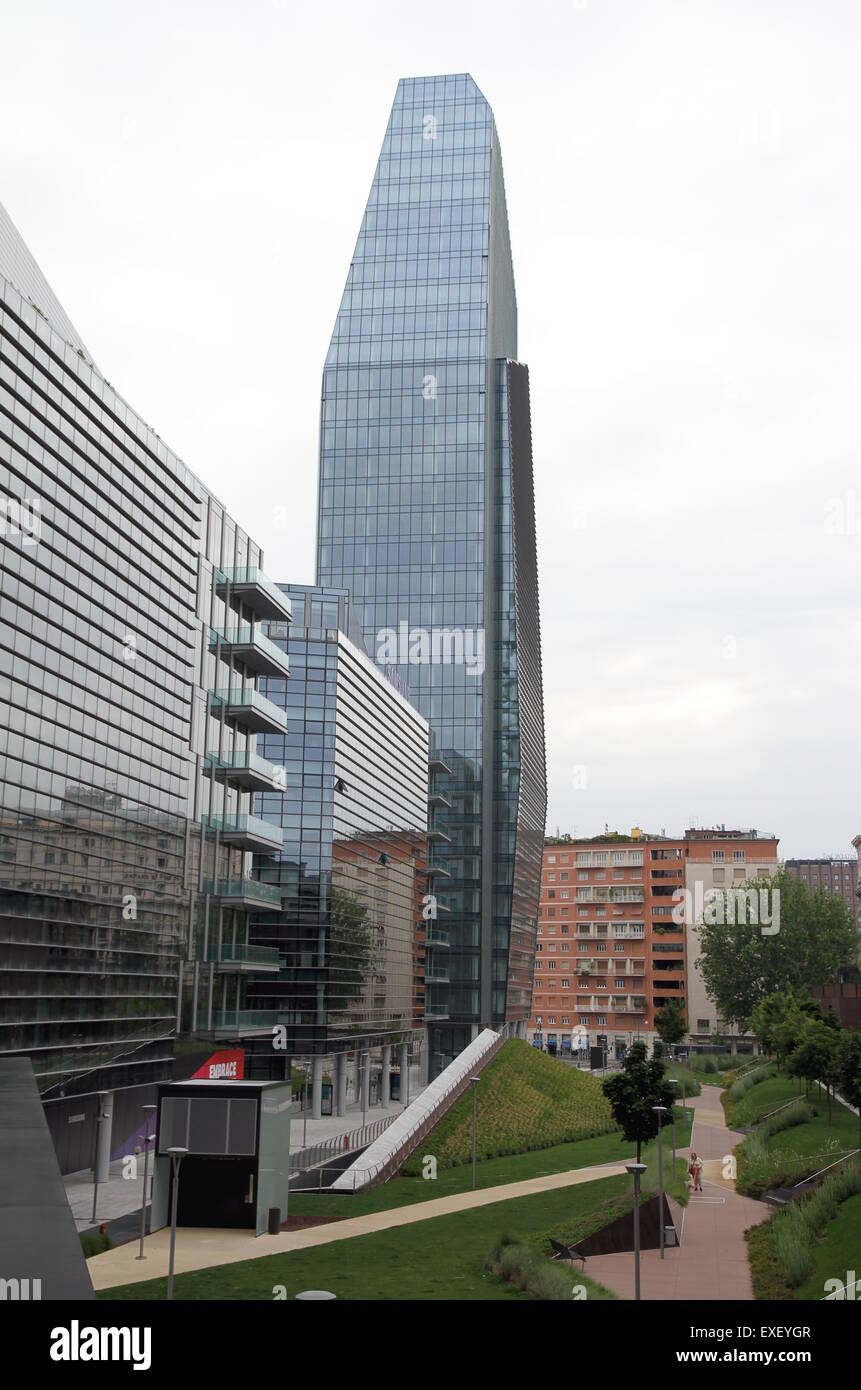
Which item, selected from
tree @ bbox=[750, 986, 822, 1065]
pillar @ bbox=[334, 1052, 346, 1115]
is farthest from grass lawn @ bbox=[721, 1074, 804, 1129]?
pillar @ bbox=[334, 1052, 346, 1115]

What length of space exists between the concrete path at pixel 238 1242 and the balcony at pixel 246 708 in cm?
2220

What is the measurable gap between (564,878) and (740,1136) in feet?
361

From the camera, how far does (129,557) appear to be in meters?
44.9

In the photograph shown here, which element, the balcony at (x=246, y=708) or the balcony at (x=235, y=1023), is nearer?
the balcony at (x=235, y=1023)

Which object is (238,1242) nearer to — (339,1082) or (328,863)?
(328,863)

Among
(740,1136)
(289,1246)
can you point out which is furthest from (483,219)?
(289,1246)

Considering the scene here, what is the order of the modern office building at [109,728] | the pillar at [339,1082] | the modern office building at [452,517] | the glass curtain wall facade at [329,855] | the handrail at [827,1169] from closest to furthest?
the modern office building at [109,728] < the handrail at [827,1169] < the glass curtain wall facade at [329,855] < the pillar at [339,1082] < the modern office building at [452,517]

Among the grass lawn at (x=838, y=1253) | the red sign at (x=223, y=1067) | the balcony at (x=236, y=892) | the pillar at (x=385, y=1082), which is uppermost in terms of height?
the balcony at (x=236, y=892)

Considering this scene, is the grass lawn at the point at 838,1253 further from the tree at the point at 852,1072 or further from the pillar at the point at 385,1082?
the pillar at the point at 385,1082

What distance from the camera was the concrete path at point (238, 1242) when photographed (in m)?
29.7

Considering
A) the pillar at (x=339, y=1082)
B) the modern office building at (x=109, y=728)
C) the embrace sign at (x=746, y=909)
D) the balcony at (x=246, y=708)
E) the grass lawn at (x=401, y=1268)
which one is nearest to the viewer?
the grass lawn at (x=401, y=1268)

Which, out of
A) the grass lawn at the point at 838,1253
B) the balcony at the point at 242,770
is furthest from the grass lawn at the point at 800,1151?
the balcony at the point at 242,770
